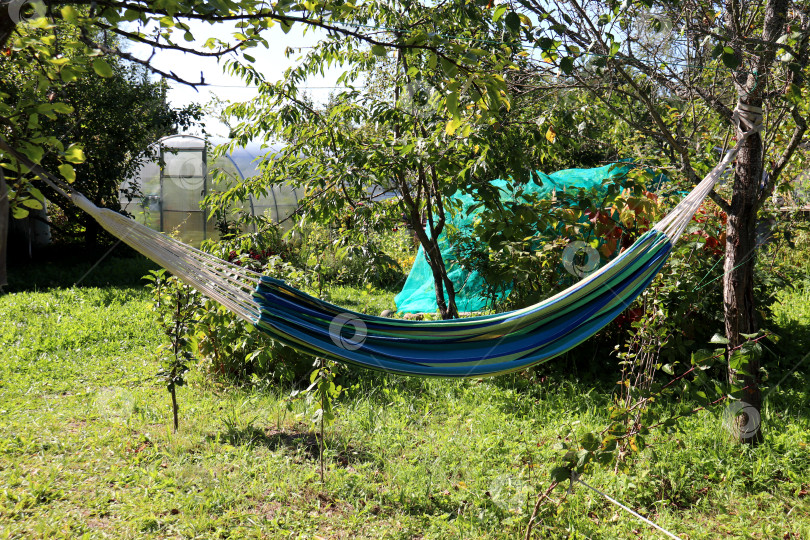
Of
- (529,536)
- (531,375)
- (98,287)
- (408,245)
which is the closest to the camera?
(529,536)

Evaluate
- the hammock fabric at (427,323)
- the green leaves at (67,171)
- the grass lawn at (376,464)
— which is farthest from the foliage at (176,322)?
the green leaves at (67,171)

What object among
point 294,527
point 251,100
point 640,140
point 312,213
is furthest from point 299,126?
point 640,140

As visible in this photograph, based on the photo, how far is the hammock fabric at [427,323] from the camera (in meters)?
1.79

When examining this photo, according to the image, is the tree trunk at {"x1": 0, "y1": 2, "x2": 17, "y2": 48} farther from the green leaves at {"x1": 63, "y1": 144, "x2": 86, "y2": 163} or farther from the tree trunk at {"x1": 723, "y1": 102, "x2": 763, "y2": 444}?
the tree trunk at {"x1": 723, "y1": 102, "x2": 763, "y2": 444}

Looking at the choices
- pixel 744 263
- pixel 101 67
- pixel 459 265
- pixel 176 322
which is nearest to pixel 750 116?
pixel 744 263

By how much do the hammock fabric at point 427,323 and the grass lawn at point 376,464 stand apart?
528mm

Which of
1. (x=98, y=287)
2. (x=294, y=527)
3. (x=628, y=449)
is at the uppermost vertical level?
(x=98, y=287)

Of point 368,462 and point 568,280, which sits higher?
point 568,280

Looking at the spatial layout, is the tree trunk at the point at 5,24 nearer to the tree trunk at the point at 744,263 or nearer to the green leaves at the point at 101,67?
the green leaves at the point at 101,67

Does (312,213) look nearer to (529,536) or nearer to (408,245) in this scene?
(529,536)

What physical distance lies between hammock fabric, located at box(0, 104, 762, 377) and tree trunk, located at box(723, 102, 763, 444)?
0.55 metres

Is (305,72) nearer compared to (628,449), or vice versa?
(628,449)

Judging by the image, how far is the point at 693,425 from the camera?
2566mm

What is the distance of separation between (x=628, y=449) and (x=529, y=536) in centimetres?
71
